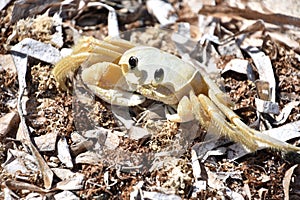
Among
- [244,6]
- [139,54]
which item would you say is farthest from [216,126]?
[244,6]

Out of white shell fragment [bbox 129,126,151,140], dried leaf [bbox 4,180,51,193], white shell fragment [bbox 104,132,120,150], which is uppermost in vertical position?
white shell fragment [bbox 129,126,151,140]

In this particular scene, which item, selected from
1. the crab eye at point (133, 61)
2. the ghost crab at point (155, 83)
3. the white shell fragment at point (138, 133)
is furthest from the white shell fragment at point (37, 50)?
the white shell fragment at point (138, 133)

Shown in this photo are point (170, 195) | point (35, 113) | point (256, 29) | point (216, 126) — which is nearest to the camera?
point (170, 195)

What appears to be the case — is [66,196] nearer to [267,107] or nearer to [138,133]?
[138,133]

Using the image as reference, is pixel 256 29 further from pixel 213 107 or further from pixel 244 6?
pixel 213 107

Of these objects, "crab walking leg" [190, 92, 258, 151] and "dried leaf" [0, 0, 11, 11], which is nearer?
"crab walking leg" [190, 92, 258, 151]

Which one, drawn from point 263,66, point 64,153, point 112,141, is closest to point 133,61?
point 112,141

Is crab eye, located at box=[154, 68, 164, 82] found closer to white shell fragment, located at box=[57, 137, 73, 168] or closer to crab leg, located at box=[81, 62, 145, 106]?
crab leg, located at box=[81, 62, 145, 106]

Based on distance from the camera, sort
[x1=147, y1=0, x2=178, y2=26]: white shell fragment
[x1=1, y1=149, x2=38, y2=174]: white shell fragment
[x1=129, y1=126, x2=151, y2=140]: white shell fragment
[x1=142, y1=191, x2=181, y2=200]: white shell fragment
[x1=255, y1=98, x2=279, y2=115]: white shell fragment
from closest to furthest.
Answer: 1. [x1=142, y1=191, x2=181, y2=200]: white shell fragment
2. [x1=1, y1=149, x2=38, y2=174]: white shell fragment
3. [x1=129, y1=126, x2=151, y2=140]: white shell fragment
4. [x1=255, y1=98, x2=279, y2=115]: white shell fragment
5. [x1=147, y1=0, x2=178, y2=26]: white shell fragment

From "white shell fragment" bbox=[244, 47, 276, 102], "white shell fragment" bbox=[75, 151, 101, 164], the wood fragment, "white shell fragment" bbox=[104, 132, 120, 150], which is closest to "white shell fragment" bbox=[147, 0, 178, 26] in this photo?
the wood fragment
